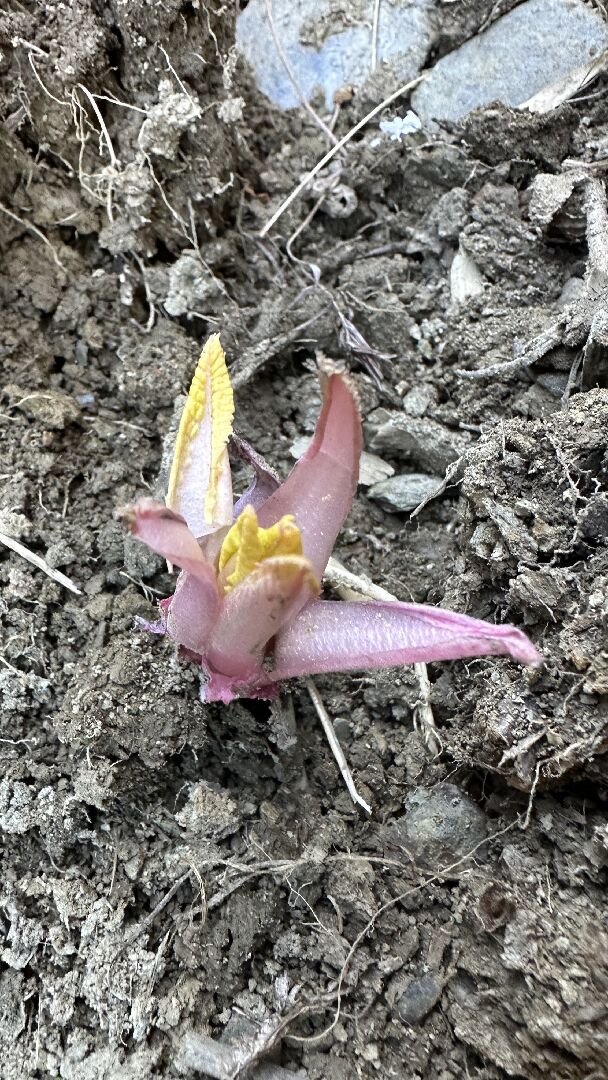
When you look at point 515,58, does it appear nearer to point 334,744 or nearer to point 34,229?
point 34,229

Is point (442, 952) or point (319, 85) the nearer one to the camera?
point (442, 952)

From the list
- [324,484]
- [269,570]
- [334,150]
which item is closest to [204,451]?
[324,484]

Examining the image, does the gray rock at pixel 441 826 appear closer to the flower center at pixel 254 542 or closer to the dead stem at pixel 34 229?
the flower center at pixel 254 542

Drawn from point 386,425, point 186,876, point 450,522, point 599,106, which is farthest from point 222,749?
point 599,106

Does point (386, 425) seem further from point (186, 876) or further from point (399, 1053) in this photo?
point (399, 1053)

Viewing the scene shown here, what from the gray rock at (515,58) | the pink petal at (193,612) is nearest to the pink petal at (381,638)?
the pink petal at (193,612)

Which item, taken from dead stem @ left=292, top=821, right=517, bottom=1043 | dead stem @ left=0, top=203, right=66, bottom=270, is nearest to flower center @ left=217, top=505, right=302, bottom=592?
dead stem @ left=292, top=821, right=517, bottom=1043

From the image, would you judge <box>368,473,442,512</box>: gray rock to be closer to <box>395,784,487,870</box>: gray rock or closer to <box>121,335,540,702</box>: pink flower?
<box>121,335,540,702</box>: pink flower
